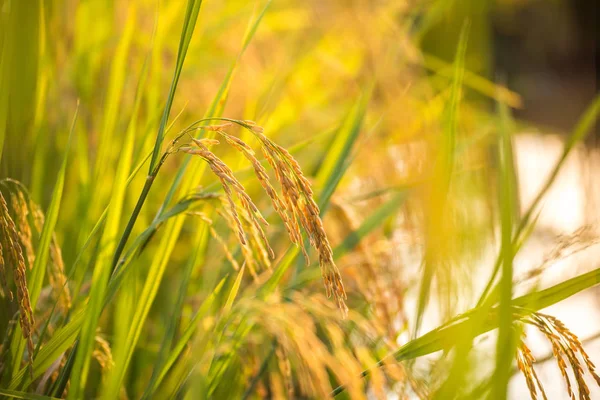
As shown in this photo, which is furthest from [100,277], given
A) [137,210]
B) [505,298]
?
[505,298]

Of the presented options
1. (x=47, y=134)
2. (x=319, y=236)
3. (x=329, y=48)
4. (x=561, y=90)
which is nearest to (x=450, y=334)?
(x=319, y=236)

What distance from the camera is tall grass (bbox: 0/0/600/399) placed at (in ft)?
1.29

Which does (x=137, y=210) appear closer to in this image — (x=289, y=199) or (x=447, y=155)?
(x=289, y=199)

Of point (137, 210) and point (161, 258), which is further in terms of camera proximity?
point (161, 258)

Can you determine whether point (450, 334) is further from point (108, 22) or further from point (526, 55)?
point (526, 55)

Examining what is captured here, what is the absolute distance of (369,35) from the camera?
3.80ft

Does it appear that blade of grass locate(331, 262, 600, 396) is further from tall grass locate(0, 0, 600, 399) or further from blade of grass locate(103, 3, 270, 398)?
blade of grass locate(103, 3, 270, 398)

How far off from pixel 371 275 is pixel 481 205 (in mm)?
245

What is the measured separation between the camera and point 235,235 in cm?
54

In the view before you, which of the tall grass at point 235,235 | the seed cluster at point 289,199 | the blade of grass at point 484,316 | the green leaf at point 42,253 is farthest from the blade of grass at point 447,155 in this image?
the green leaf at point 42,253

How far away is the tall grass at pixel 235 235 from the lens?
1.29 ft

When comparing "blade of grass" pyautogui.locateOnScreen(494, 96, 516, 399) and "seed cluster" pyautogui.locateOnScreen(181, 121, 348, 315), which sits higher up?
"seed cluster" pyautogui.locateOnScreen(181, 121, 348, 315)

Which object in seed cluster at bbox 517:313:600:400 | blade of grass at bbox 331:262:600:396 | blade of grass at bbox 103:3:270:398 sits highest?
blade of grass at bbox 103:3:270:398

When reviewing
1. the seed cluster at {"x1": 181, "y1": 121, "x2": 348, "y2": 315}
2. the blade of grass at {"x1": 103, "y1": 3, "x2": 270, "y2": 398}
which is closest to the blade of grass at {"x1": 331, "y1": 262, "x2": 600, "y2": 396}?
the seed cluster at {"x1": 181, "y1": 121, "x2": 348, "y2": 315}
